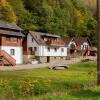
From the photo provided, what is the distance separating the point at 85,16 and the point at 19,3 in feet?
124

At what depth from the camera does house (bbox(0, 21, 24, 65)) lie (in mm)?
74188

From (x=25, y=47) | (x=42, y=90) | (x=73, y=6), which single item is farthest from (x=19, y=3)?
(x=42, y=90)

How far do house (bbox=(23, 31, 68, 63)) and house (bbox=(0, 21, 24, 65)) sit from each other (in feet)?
17.4

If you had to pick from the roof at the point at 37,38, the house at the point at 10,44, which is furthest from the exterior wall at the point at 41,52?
the house at the point at 10,44

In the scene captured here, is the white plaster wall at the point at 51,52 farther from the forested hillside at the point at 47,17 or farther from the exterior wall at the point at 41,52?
the forested hillside at the point at 47,17

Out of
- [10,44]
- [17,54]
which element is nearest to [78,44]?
[17,54]

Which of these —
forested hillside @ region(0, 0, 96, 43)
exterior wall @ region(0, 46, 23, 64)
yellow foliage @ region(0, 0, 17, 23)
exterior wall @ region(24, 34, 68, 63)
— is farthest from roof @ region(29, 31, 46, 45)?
yellow foliage @ region(0, 0, 17, 23)

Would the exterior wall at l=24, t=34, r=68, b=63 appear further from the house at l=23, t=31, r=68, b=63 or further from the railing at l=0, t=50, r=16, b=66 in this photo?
the railing at l=0, t=50, r=16, b=66

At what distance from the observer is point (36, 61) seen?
89.2 metres

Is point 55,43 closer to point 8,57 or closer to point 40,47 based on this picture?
point 40,47

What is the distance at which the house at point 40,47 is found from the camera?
92375 mm

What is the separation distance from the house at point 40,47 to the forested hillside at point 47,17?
18.8 metres

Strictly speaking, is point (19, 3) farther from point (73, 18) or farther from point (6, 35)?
point (6, 35)

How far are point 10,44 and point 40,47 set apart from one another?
44.7ft
